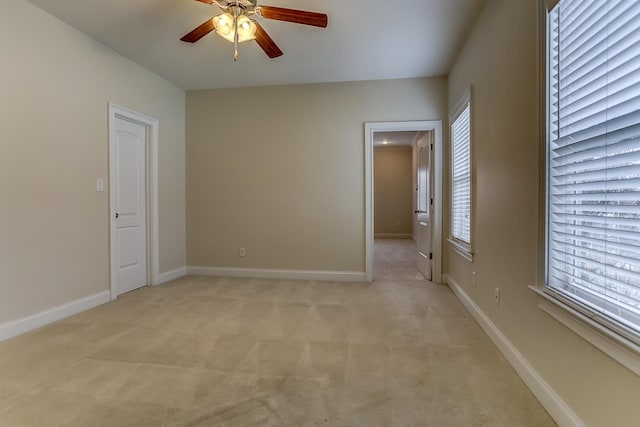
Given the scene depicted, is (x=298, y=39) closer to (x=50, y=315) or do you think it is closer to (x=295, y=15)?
(x=295, y=15)

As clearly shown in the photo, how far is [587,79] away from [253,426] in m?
2.14

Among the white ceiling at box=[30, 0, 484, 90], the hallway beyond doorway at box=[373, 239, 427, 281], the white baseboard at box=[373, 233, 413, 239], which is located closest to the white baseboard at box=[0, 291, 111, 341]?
the white ceiling at box=[30, 0, 484, 90]

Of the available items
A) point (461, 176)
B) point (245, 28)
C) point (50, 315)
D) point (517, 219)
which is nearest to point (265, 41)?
point (245, 28)

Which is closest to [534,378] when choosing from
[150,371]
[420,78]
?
[150,371]

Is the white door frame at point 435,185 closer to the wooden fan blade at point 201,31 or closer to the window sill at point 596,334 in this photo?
the wooden fan blade at point 201,31

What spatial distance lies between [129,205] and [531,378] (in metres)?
4.07

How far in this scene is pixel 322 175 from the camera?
4.13 metres

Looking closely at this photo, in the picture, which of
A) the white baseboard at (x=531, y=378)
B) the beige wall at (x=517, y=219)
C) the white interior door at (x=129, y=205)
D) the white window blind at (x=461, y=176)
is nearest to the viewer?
the beige wall at (x=517, y=219)

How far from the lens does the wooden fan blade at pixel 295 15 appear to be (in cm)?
207

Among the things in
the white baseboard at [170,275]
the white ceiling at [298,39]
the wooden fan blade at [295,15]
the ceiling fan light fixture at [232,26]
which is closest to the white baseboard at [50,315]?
the white baseboard at [170,275]

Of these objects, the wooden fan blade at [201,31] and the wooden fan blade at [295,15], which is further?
the wooden fan blade at [201,31]

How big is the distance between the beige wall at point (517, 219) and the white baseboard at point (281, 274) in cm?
163

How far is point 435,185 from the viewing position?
392 cm

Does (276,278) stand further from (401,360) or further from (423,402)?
(423,402)
